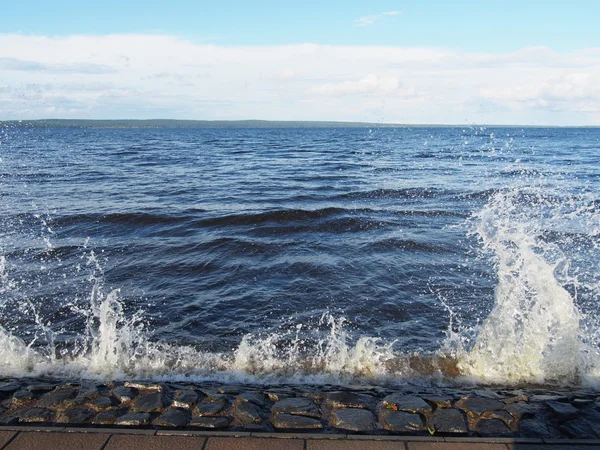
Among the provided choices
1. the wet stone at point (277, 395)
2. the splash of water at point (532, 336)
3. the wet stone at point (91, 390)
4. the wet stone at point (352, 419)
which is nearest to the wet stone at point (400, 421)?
the wet stone at point (352, 419)

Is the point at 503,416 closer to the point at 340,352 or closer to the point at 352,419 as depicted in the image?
the point at 352,419

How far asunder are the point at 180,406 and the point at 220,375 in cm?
131

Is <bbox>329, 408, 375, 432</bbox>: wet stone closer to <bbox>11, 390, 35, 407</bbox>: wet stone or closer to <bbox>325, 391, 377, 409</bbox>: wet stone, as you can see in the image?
<bbox>325, 391, 377, 409</bbox>: wet stone

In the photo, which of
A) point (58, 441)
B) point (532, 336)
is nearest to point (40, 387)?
point (58, 441)

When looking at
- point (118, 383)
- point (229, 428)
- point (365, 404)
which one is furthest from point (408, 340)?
point (118, 383)

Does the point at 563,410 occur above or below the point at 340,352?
above

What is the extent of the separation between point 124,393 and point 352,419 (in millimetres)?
2282

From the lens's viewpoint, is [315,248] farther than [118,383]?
Yes

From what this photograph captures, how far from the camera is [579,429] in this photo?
150 inches

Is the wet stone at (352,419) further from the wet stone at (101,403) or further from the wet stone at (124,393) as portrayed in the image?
the wet stone at (101,403)

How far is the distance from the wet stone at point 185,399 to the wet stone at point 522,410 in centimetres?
298

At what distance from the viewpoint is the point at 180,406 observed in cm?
423

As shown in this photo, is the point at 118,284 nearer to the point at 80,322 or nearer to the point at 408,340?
the point at 80,322

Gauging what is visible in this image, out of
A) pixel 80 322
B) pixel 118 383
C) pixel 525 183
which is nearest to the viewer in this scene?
pixel 118 383
